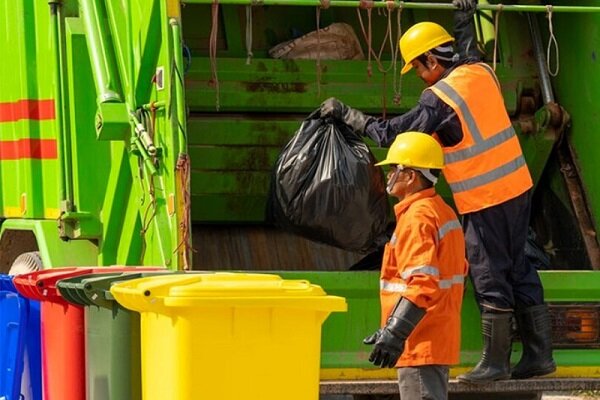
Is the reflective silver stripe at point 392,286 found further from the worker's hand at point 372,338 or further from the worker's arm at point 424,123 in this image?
the worker's arm at point 424,123

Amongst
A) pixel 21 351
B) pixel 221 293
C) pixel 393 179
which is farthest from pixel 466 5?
pixel 21 351

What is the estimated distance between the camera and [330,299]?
4.19 meters

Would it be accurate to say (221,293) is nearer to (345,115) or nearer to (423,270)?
(423,270)

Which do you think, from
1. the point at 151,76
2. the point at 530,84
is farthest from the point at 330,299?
the point at 530,84

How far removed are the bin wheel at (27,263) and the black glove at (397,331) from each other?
212 centimetres

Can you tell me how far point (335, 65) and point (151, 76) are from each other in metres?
1.24

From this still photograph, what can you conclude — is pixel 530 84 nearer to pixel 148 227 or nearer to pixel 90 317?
pixel 148 227

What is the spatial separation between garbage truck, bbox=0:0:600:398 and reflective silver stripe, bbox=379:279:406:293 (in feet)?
1.74

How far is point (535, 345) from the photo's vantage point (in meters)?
5.12

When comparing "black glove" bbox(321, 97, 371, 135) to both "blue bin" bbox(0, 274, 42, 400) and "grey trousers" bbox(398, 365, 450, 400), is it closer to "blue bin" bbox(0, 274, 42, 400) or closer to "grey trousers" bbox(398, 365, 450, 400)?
"grey trousers" bbox(398, 365, 450, 400)

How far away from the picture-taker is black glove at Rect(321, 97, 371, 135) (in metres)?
5.30

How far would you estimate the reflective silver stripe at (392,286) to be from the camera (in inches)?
185

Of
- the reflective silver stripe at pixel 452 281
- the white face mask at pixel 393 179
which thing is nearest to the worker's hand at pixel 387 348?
the reflective silver stripe at pixel 452 281

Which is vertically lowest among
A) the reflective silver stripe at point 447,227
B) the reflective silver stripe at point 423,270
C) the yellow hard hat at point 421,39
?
the reflective silver stripe at point 423,270
